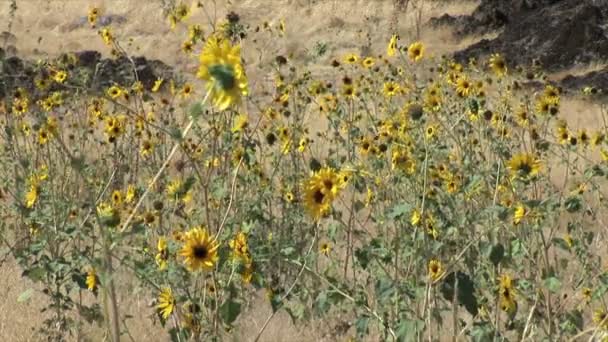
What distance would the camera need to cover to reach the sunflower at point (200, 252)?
2.08 meters

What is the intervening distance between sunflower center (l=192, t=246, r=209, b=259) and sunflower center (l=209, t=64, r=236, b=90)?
62 centimetres

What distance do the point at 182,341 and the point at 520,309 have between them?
1.73 meters

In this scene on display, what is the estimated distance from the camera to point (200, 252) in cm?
209

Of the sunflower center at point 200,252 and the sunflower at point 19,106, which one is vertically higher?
the sunflower center at point 200,252

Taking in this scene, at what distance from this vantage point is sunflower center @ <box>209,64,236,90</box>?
1568 millimetres

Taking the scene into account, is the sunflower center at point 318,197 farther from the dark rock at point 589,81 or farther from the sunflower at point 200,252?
the dark rock at point 589,81

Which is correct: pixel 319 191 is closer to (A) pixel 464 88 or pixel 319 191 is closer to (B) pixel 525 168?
(B) pixel 525 168

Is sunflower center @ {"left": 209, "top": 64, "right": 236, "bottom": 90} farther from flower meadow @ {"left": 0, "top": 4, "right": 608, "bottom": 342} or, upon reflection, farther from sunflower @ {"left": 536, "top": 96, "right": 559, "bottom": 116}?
sunflower @ {"left": 536, "top": 96, "right": 559, "bottom": 116}

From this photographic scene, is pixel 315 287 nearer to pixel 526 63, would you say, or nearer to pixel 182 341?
pixel 182 341

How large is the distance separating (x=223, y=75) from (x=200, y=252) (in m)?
0.64

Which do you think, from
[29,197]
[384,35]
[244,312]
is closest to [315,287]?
[244,312]

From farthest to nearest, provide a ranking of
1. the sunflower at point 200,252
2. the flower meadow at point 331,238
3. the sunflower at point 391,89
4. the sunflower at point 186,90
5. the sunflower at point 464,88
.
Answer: the sunflower at point 391,89 < the sunflower at point 186,90 < the sunflower at point 464,88 < the flower meadow at point 331,238 < the sunflower at point 200,252

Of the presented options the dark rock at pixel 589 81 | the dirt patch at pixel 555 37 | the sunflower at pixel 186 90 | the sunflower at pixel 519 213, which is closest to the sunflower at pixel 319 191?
the sunflower at pixel 519 213

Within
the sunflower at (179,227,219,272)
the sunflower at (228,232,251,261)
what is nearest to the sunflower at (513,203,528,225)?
the sunflower at (228,232,251,261)
